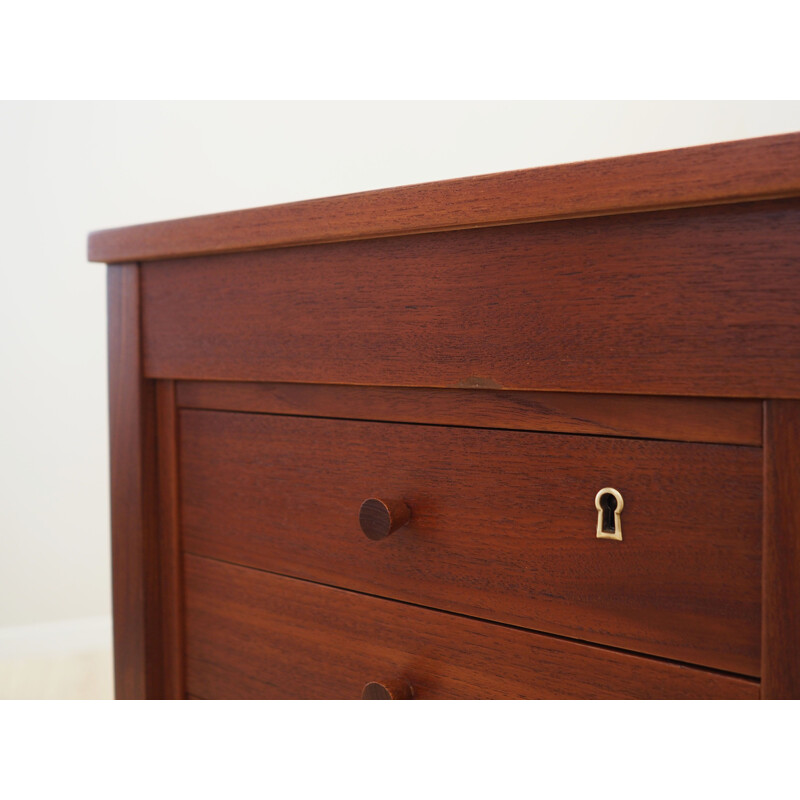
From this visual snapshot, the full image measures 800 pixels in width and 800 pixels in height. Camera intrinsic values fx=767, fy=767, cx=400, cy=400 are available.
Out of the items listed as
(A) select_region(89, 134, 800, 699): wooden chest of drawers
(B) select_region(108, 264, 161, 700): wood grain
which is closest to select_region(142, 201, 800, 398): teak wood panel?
(A) select_region(89, 134, 800, 699): wooden chest of drawers

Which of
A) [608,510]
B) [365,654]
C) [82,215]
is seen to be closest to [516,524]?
[608,510]

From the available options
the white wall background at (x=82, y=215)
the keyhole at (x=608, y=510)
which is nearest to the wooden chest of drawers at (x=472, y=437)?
the keyhole at (x=608, y=510)

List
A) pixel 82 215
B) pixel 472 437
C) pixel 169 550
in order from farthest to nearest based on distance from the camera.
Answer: pixel 82 215 < pixel 169 550 < pixel 472 437

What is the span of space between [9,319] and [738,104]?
3.73 feet

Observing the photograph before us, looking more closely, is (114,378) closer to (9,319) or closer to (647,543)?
(647,543)

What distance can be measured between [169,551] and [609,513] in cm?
42

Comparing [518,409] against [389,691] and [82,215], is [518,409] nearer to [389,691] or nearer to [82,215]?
[389,691]

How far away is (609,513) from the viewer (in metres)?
0.45

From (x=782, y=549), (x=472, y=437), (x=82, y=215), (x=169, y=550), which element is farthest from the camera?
(x=82, y=215)

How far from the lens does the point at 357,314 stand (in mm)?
542

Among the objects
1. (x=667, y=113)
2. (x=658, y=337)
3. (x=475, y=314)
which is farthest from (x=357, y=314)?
(x=667, y=113)

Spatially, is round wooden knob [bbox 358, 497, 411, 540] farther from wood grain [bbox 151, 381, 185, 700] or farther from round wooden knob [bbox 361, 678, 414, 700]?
wood grain [bbox 151, 381, 185, 700]

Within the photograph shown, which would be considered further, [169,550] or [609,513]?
[169,550]

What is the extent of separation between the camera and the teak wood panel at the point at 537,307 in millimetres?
389
